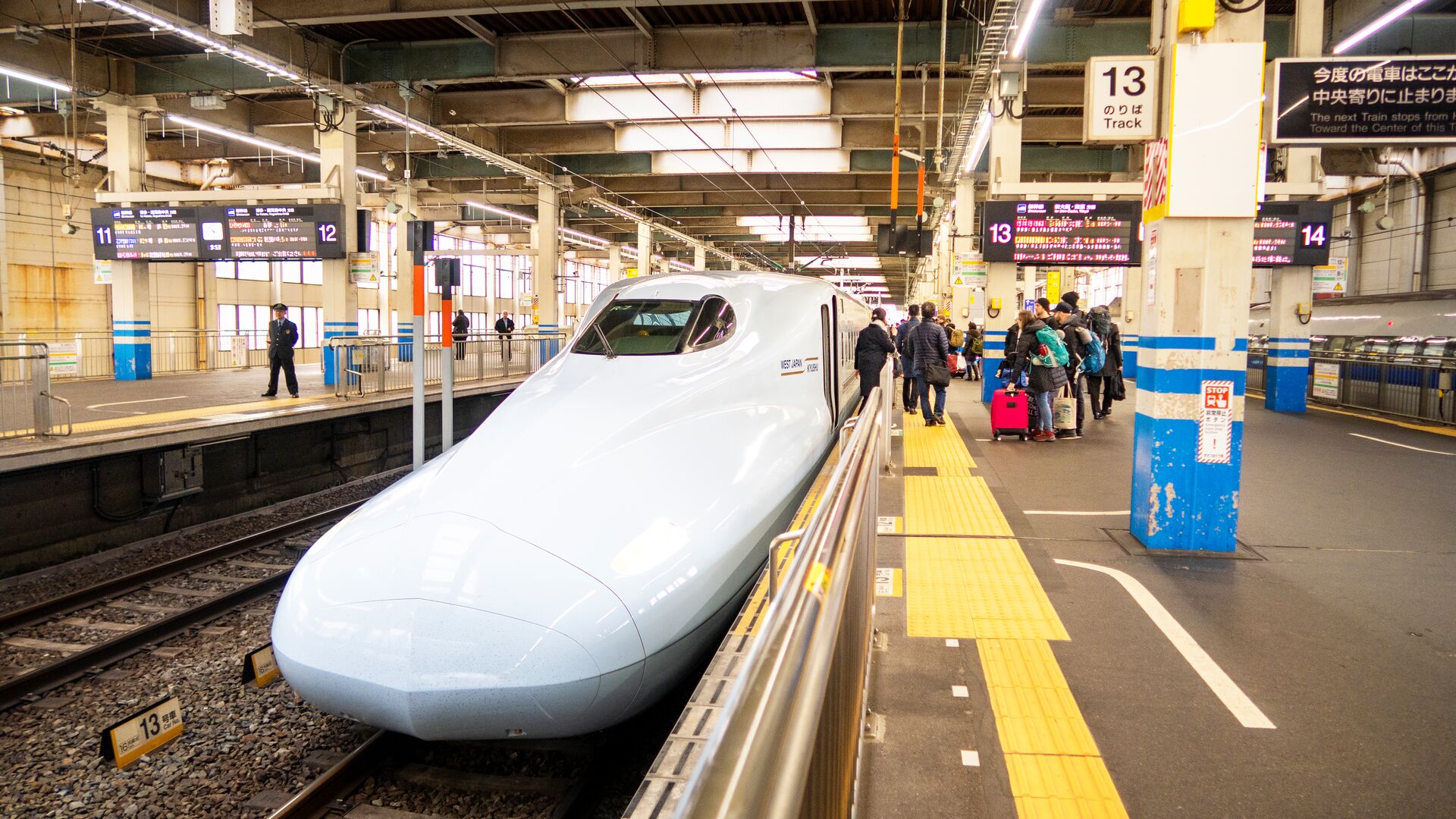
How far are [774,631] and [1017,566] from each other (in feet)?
13.8

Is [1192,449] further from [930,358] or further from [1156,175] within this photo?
[930,358]

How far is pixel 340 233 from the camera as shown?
17.4m

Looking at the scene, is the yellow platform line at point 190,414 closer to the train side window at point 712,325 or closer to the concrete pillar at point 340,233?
the concrete pillar at point 340,233

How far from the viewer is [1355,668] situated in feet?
12.9

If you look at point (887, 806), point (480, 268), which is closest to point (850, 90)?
point (887, 806)

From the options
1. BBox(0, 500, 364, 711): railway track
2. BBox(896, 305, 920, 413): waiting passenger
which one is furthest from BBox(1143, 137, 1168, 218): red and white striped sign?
BBox(0, 500, 364, 711): railway track

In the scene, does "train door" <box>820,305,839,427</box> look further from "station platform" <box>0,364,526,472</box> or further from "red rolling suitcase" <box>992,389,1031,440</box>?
"station platform" <box>0,364,526,472</box>

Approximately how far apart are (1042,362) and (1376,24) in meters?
6.53

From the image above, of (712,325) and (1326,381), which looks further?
(1326,381)

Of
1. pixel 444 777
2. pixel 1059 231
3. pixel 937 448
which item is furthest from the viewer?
pixel 1059 231

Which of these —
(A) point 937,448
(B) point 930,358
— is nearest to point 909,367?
(B) point 930,358

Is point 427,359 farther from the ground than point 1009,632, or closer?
farther from the ground

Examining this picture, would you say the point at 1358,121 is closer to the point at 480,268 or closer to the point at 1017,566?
the point at 1017,566

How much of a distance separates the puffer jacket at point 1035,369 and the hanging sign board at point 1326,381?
9181 millimetres
